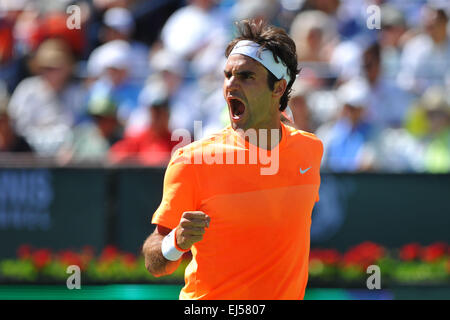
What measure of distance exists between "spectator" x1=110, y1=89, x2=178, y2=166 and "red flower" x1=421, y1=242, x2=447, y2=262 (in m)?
2.59

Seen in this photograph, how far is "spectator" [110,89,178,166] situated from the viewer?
865 cm

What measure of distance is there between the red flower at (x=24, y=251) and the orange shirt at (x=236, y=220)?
4960 mm

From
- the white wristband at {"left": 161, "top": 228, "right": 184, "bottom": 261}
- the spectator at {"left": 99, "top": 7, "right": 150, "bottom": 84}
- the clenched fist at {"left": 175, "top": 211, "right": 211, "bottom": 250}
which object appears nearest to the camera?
the clenched fist at {"left": 175, "top": 211, "right": 211, "bottom": 250}

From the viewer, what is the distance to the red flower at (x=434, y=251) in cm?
818

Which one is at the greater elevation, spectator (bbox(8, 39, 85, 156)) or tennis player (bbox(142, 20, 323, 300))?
spectator (bbox(8, 39, 85, 156))

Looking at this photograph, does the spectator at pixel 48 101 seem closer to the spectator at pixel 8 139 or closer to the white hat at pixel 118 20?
the spectator at pixel 8 139

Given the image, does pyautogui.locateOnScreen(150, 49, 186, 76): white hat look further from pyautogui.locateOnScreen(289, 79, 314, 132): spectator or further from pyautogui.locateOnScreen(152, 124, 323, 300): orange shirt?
pyautogui.locateOnScreen(152, 124, 323, 300): orange shirt

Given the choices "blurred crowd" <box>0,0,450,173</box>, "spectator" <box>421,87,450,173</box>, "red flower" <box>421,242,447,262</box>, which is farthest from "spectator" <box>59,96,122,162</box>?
"red flower" <box>421,242,447,262</box>

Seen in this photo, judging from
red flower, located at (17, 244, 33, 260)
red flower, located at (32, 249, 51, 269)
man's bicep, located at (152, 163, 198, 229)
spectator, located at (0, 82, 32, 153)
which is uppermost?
spectator, located at (0, 82, 32, 153)

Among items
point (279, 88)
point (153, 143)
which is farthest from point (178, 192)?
point (153, 143)

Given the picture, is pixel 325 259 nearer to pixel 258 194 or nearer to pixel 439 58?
pixel 439 58

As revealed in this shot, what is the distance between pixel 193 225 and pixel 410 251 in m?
5.11
